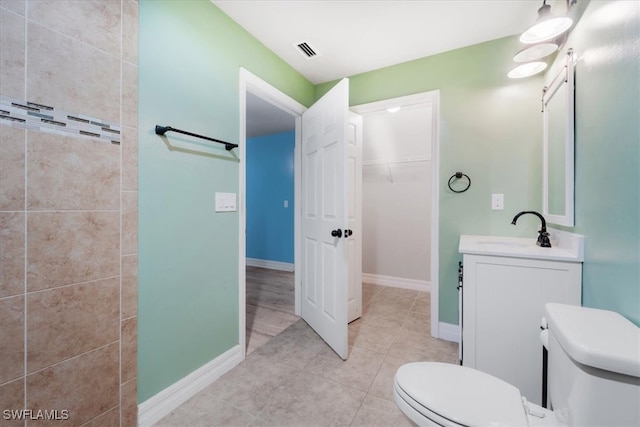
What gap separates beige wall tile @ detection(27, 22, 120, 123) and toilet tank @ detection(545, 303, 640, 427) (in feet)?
6.10

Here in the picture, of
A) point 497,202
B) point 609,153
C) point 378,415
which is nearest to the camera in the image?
point 609,153

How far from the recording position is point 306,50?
2.16m

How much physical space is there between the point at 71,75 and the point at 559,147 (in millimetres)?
2485

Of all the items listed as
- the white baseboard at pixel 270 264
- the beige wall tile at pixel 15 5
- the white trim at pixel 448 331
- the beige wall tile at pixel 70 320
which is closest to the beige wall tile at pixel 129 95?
the beige wall tile at pixel 15 5

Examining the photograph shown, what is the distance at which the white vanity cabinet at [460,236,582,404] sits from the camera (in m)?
1.34

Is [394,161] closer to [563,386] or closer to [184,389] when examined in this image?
[563,386]

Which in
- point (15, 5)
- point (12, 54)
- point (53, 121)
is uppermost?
point (15, 5)

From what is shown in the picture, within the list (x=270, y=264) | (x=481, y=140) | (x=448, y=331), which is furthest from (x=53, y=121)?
(x=270, y=264)

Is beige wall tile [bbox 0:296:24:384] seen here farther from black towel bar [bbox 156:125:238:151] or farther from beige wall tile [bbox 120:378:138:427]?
black towel bar [bbox 156:125:238:151]

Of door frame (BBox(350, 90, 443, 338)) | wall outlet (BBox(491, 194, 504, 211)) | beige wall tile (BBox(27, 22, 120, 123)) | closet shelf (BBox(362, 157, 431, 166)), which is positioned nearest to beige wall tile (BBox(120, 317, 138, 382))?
beige wall tile (BBox(27, 22, 120, 123))

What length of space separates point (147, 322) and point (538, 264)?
6.67 ft

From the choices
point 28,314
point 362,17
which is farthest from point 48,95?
point 362,17

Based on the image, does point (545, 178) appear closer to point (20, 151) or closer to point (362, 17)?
point (362, 17)

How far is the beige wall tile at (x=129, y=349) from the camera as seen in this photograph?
1253 mm
